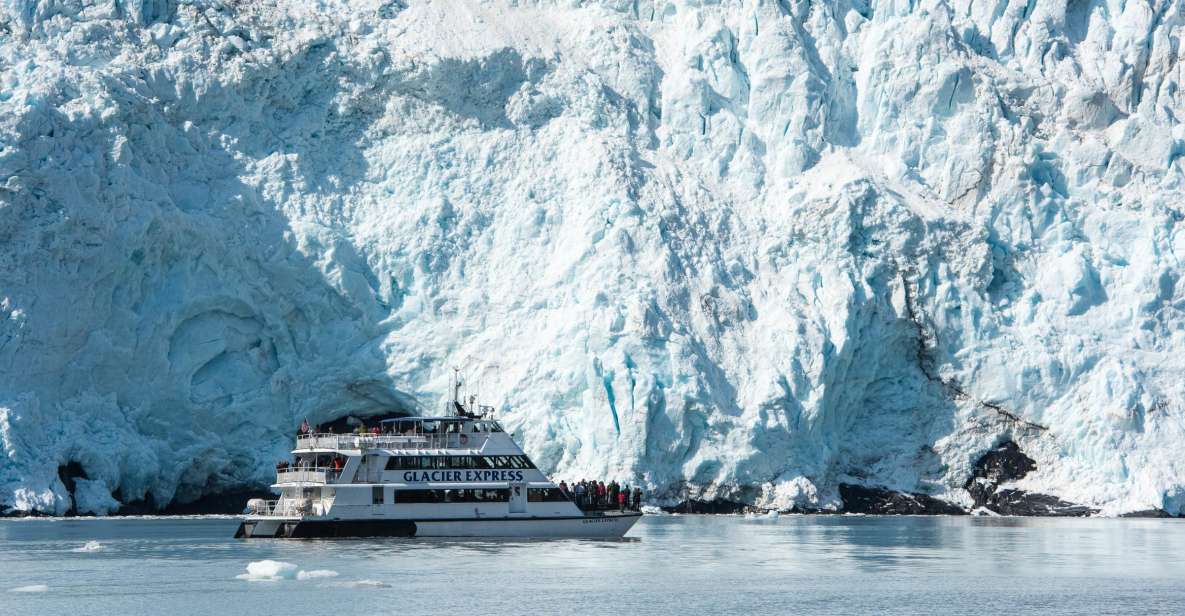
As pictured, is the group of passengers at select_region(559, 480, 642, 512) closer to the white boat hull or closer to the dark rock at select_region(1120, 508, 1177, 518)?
the white boat hull

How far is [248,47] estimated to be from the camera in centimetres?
4606

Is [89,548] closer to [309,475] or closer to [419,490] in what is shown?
[309,475]

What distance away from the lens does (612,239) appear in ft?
151

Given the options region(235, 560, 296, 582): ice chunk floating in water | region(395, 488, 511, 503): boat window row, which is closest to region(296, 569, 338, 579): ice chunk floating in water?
region(235, 560, 296, 582): ice chunk floating in water

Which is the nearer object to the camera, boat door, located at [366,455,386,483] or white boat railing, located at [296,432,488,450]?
boat door, located at [366,455,386,483]

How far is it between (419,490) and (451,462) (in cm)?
84

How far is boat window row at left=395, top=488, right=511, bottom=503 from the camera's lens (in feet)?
110

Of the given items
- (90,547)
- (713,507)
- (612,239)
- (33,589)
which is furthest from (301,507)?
(612,239)

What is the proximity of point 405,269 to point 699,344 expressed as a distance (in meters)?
8.18

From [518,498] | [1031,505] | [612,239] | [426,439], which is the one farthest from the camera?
[1031,505]

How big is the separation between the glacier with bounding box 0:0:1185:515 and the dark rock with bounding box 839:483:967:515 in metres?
0.46

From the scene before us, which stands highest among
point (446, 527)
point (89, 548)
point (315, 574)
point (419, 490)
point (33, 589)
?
point (419, 490)

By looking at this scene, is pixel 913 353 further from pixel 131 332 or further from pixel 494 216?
pixel 131 332

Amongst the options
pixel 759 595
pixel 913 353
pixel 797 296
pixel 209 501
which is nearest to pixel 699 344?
pixel 797 296
